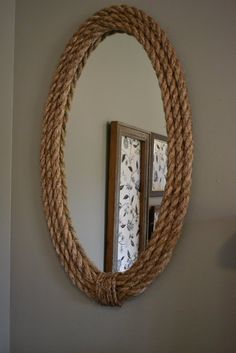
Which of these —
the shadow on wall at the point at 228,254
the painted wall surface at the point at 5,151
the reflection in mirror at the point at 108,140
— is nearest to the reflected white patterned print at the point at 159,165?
the reflection in mirror at the point at 108,140

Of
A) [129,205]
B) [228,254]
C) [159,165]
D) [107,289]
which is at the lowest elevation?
[107,289]

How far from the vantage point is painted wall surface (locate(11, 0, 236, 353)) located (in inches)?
37.8

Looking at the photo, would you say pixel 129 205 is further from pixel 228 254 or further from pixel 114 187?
pixel 228 254

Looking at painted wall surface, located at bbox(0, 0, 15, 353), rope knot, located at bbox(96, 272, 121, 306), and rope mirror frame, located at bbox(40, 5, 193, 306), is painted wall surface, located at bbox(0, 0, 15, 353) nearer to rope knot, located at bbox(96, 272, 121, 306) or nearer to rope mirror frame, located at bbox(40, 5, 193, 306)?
rope mirror frame, located at bbox(40, 5, 193, 306)

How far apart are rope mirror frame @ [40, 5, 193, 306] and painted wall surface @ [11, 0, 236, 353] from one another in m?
0.03

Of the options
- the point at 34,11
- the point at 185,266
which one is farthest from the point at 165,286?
the point at 34,11

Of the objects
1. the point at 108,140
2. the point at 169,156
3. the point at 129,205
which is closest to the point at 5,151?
the point at 108,140

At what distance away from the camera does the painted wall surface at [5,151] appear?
1335mm

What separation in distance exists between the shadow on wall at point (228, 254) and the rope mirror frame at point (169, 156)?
0.12m

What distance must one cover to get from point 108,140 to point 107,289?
17.7 inches

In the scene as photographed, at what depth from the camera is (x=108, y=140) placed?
117 centimetres

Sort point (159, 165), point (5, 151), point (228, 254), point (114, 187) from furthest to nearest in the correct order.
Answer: point (5, 151) → point (114, 187) → point (159, 165) → point (228, 254)

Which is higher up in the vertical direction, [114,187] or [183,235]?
[114,187]

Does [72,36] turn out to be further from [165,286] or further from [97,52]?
[165,286]
